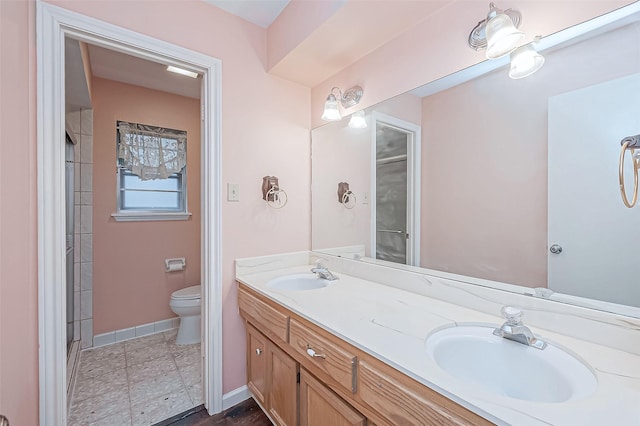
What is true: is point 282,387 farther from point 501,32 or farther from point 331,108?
point 501,32

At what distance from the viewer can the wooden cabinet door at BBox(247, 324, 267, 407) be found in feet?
4.83

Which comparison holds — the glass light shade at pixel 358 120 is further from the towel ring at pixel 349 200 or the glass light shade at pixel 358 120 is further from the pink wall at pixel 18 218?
the pink wall at pixel 18 218

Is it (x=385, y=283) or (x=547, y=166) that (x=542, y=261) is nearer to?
(x=547, y=166)

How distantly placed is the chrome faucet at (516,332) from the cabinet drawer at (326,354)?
0.49 meters

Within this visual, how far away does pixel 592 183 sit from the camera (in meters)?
0.91

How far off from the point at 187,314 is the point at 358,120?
6.97 ft

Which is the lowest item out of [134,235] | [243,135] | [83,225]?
[134,235]

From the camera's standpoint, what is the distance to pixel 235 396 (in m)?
1.68

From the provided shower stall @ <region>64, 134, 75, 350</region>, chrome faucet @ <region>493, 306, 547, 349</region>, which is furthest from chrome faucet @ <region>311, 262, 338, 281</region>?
shower stall @ <region>64, 134, 75, 350</region>

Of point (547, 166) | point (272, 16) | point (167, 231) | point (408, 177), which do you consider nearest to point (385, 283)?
point (408, 177)

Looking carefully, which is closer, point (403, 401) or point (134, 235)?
point (403, 401)

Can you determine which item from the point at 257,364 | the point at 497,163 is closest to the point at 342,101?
the point at 497,163

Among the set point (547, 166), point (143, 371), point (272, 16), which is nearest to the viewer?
point (547, 166)

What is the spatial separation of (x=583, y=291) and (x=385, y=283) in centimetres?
79
